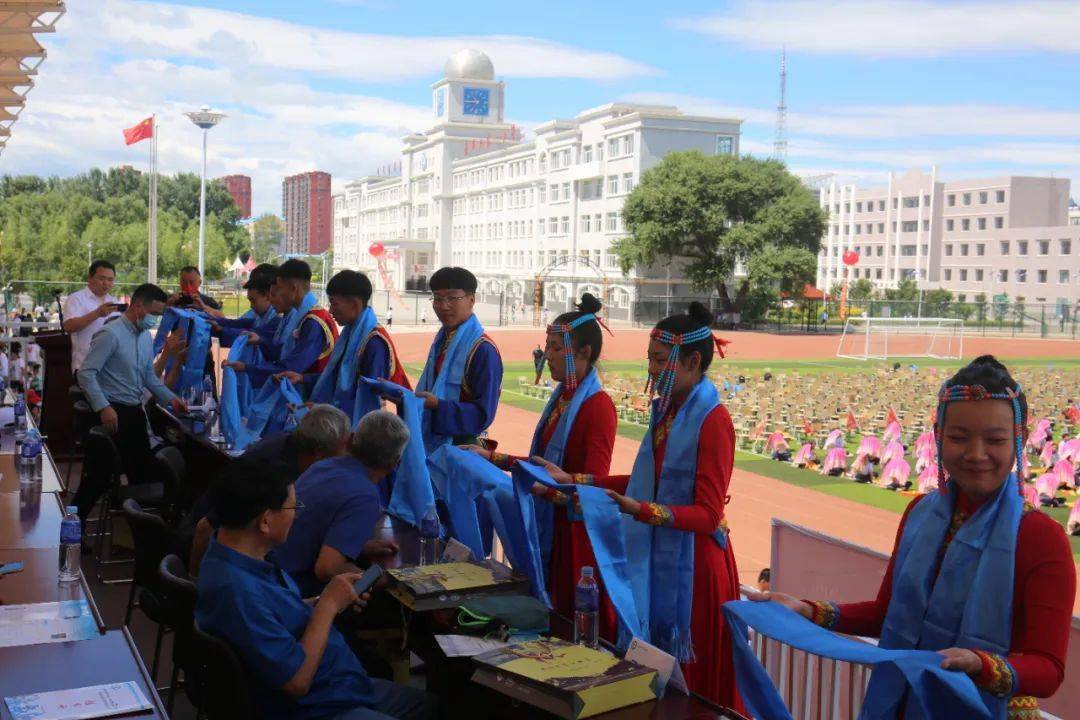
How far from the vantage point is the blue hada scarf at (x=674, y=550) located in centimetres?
374

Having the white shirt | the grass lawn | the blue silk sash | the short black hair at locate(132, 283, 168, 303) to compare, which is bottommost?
the grass lawn

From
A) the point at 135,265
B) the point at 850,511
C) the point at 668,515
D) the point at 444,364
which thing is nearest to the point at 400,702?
the point at 668,515

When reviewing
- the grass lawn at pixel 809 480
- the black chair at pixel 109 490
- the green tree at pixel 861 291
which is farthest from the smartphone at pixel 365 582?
the green tree at pixel 861 291

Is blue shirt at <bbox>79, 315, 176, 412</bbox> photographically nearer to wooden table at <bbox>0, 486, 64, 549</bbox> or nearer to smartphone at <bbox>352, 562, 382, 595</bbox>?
wooden table at <bbox>0, 486, 64, 549</bbox>

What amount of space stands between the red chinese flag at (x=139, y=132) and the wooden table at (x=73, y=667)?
106ft

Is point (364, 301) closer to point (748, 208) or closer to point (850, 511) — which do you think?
point (850, 511)

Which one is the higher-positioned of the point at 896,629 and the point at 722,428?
the point at 722,428

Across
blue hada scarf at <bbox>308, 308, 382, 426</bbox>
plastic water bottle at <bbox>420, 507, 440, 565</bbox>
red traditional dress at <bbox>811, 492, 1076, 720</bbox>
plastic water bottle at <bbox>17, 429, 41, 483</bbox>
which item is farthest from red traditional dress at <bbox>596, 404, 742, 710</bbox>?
plastic water bottle at <bbox>17, 429, 41, 483</bbox>

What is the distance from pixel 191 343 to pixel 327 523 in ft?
17.7

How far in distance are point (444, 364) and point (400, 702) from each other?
2.39 m

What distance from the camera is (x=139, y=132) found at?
109 ft

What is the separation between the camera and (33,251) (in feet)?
170

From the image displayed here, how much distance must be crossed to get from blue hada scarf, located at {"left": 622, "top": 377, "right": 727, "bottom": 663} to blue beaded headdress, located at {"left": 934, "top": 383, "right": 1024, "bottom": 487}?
116 centimetres

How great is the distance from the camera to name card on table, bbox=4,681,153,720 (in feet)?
9.56
